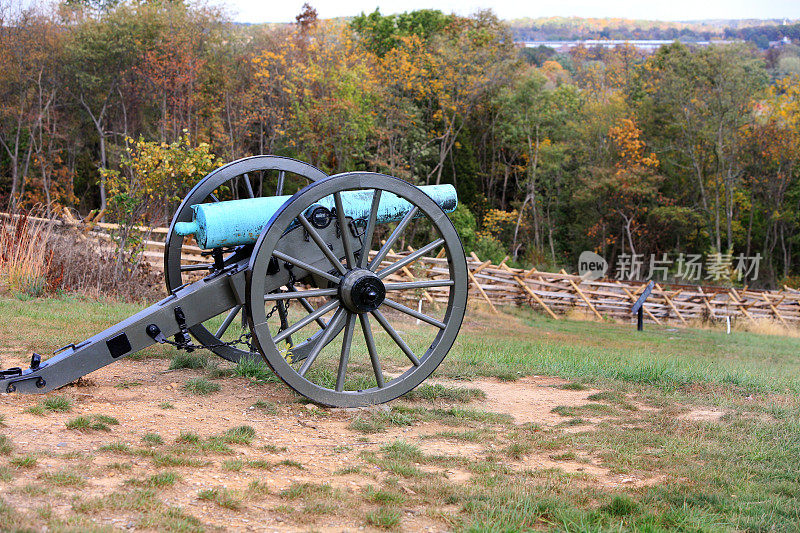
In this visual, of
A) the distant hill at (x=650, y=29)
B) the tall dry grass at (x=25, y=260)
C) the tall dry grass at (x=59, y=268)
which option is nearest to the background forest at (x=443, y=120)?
the tall dry grass at (x=59, y=268)

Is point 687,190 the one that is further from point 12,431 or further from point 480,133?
point 12,431

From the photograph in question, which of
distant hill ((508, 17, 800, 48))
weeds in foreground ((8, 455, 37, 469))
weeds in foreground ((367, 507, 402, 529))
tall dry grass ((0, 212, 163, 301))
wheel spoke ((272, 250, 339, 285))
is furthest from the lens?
distant hill ((508, 17, 800, 48))

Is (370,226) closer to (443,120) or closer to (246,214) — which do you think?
(246,214)

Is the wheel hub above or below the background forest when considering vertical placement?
below

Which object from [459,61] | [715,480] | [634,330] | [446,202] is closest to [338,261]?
[446,202]

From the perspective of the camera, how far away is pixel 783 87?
3881 cm

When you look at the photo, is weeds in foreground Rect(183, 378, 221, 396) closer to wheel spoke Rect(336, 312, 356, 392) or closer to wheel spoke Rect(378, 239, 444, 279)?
wheel spoke Rect(336, 312, 356, 392)

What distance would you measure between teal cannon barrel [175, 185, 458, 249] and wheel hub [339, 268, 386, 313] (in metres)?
0.52

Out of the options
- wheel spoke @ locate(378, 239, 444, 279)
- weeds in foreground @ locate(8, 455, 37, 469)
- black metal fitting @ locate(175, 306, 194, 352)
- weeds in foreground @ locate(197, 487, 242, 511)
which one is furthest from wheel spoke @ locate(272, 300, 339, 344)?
weeds in foreground @ locate(8, 455, 37, 469)

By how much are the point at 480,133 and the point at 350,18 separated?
985 cm

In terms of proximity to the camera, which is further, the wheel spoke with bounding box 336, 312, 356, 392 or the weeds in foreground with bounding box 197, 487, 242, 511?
the wheel spoke with bounding box 336, 312, 356, 392

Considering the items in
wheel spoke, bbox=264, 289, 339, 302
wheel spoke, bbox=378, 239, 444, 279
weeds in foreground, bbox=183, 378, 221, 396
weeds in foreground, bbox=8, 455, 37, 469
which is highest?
wheel spoke, bbox=378, 239, 444, 279

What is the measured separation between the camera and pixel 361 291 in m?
5.24

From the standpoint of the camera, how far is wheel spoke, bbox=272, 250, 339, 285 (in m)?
5.00
